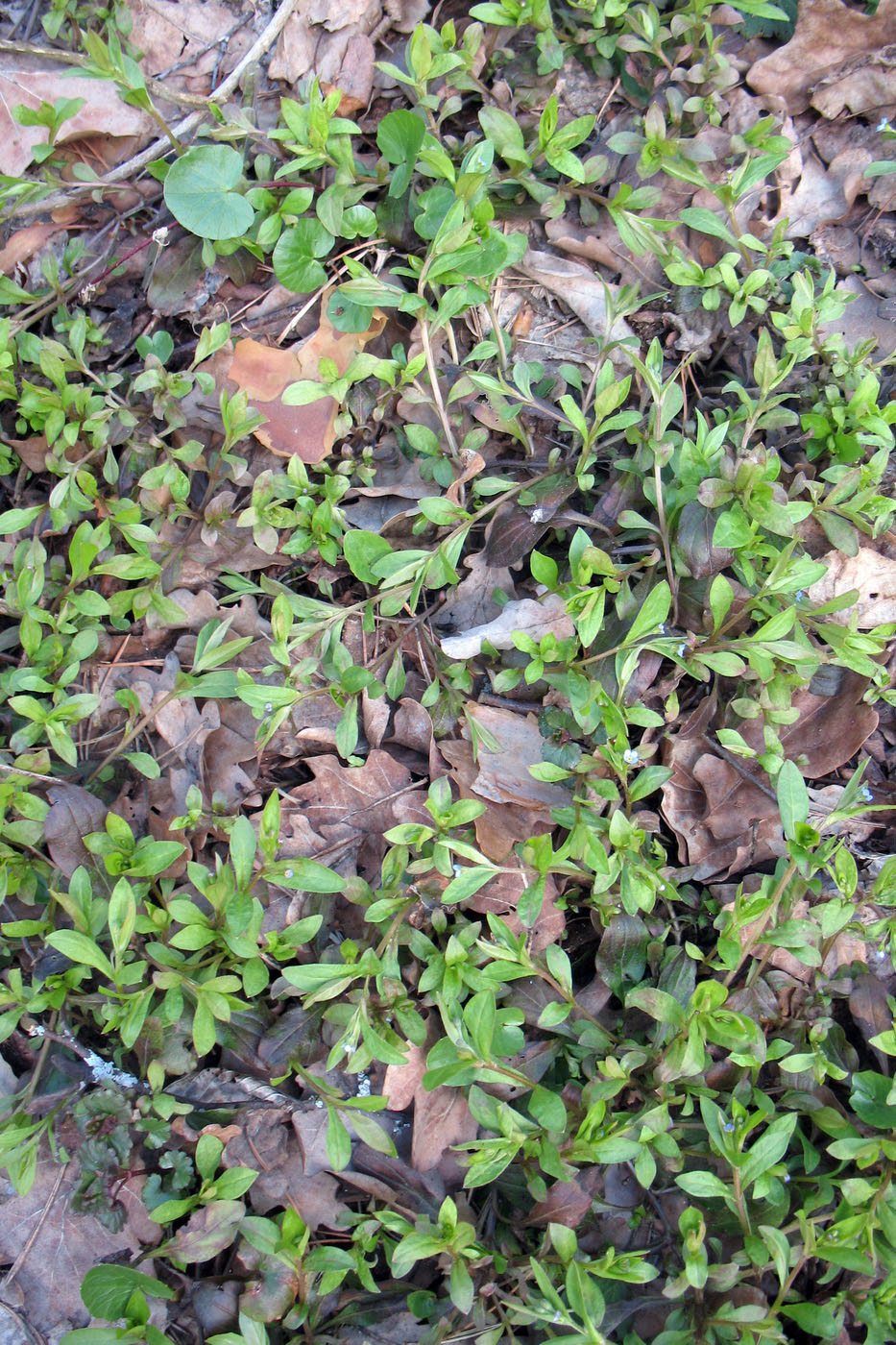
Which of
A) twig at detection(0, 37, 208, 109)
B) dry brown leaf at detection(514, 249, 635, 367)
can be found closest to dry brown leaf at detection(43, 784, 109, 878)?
dry brown leaf at detection(514, 249, 635, 367)

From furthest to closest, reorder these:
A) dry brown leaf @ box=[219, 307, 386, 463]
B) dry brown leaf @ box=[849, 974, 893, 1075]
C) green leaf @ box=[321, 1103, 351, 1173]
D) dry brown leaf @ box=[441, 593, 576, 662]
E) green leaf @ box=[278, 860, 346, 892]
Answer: dry brown leaf @ box=[219, 307, 386, 463], dry brown leaf @ box=[441, 593, 576, 662], dry brown leaf @ box=[849, 974, 893, 1075], green leaf @ box=[278, 860, 346, 892], green leaf @ box=[321, 1103, 351, 1173]

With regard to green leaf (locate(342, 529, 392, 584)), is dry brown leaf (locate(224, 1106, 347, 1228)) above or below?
below

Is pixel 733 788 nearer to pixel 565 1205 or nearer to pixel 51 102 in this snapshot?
pixel 565 1205

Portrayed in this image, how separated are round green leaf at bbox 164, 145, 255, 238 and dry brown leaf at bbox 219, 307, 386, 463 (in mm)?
345

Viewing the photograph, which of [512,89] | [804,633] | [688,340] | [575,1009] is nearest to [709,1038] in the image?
[575,1009]

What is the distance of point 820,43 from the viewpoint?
9.26 ft

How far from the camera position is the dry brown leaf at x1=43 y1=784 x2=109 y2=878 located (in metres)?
2.33

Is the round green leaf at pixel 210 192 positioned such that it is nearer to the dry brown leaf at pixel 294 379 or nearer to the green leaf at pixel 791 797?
the dry brown leaf at pixel 294 379

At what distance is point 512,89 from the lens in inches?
110

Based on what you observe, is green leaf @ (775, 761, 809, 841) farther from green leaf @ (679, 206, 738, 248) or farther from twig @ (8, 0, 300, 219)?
twig @ (8, 0, 300, 219)

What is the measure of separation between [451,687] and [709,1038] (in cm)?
111

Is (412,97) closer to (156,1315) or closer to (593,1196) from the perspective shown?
(593,1196)

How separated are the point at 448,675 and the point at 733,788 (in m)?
0.84

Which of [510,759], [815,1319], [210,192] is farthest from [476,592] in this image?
[815,1319]
